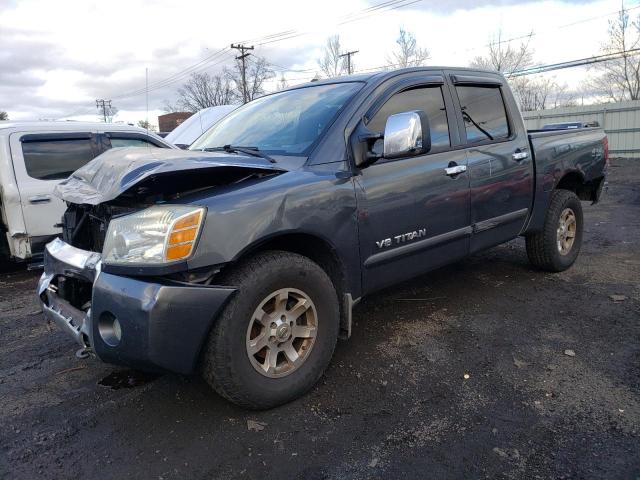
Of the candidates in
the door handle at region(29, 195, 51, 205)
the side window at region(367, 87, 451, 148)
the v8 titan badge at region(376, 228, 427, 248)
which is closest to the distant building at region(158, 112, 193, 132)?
the door handle at region(29, 195, 51, 205)

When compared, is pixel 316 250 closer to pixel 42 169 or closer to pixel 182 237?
pixel 182 237

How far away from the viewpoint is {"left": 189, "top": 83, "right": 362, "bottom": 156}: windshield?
3153mm

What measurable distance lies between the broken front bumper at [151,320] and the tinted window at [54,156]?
391 cm

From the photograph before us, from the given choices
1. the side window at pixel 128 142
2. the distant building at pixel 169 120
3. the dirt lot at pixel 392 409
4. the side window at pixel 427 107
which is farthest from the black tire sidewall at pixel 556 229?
the distant building at pixel 169 120

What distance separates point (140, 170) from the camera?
2398mm

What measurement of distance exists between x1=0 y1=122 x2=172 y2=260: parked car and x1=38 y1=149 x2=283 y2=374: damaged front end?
314 cm

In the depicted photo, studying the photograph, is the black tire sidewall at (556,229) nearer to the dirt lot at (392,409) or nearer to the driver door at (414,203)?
the dirt lot at (392,409)

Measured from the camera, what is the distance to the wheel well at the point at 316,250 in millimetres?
2756

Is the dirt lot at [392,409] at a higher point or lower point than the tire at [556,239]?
lower

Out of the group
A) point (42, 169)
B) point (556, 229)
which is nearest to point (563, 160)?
point (556, 229)

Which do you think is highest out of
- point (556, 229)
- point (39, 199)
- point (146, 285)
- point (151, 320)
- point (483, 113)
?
point (483, 113)

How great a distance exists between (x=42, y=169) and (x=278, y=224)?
4400 mm

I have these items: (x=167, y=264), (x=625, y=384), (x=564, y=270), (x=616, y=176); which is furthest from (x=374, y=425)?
(x=616, y=176)

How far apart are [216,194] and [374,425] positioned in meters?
1.43
